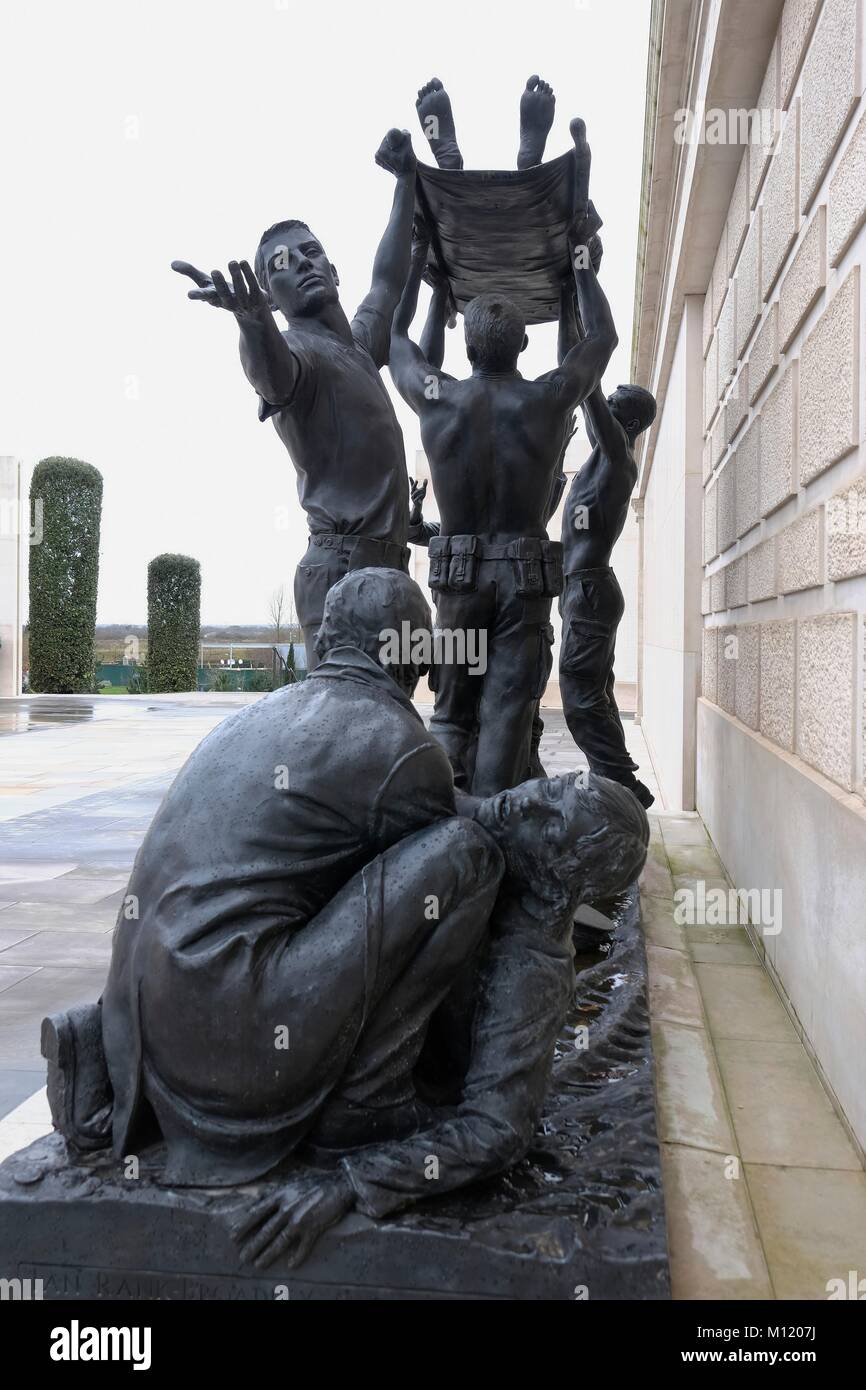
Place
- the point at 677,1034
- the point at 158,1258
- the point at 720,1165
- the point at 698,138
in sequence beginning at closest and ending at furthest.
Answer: the point at 158,1258, the point at 720,1165, the point at 677,1034, the point at 698,138

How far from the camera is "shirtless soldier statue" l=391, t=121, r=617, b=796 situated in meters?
4.00

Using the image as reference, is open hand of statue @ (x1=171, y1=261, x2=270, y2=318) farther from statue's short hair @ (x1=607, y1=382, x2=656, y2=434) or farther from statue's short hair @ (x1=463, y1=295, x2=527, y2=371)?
statue's short hair @ (x1=607, y1=382, x2=656, y2=434)

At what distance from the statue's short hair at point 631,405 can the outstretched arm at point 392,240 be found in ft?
5.21

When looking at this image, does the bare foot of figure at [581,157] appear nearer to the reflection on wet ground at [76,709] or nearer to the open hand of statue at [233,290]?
the open hand of statue at [233,290]

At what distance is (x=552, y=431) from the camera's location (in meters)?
4.05

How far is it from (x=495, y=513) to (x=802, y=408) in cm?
116

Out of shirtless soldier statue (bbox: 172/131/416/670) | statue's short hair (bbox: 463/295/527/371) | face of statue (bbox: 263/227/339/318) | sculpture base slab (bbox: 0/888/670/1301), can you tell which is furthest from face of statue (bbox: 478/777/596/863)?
face of statue (bbox: 263/227/339/318)

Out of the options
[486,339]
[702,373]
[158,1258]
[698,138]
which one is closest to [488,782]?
[486,339]

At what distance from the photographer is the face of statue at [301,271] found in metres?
Answer: 3.86

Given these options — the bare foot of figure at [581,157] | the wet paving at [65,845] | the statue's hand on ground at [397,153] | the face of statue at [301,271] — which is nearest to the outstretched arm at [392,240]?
the statue's hand on ground at [397,153]

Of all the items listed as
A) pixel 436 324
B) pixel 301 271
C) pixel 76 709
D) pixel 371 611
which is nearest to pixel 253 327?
pixel 301 271

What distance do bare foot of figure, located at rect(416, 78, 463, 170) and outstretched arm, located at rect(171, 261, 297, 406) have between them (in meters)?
1.97
